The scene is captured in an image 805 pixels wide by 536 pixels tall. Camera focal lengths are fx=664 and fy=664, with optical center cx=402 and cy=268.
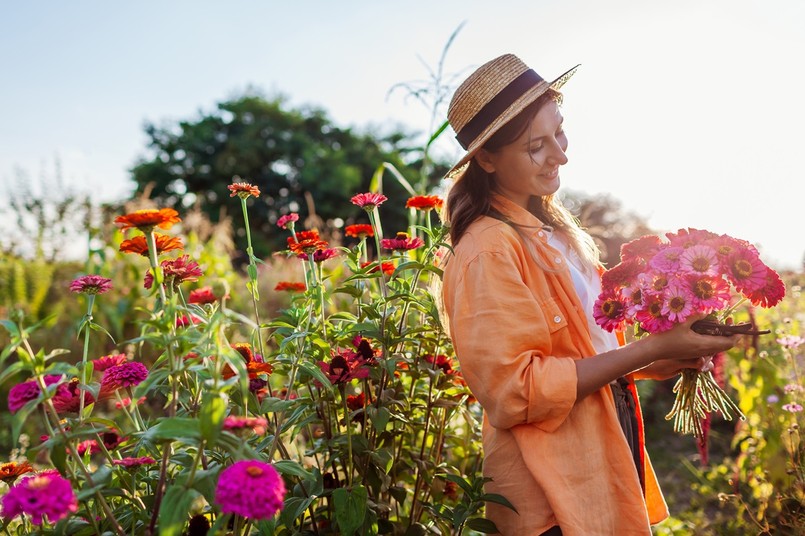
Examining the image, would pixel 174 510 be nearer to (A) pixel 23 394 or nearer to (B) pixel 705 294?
(A) pixel 23 394

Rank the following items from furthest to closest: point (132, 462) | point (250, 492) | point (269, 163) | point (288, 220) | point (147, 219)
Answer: point (269, 163), point (288, 220), point (132, 462), point (147, 219), point (250, 492)

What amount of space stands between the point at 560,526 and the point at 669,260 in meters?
0.60

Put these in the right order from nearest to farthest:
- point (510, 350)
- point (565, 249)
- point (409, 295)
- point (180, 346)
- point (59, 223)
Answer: point (180, 346) < point (510, 350) < point (409, 295) < point (565, 249) < point (59, 223)

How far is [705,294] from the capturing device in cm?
134

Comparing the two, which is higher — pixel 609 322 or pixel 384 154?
pixel 384 154

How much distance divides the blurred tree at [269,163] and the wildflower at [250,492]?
17.9m

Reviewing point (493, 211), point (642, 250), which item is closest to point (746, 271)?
point (642, 250)

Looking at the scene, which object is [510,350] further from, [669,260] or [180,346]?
[180,346]

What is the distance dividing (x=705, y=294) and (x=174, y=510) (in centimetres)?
106

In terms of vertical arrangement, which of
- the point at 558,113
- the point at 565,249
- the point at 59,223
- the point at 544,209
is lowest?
the point at 565,249

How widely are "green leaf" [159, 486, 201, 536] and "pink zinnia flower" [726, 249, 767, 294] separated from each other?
113 cm

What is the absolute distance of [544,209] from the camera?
1.82 metres

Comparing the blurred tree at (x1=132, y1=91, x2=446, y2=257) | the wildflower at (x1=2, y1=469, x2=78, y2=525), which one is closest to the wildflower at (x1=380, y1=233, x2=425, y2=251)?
the wildflower at (x1=2, y1=469, x2=78, y2=525)

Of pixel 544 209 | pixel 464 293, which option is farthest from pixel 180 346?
pixel 544 209
